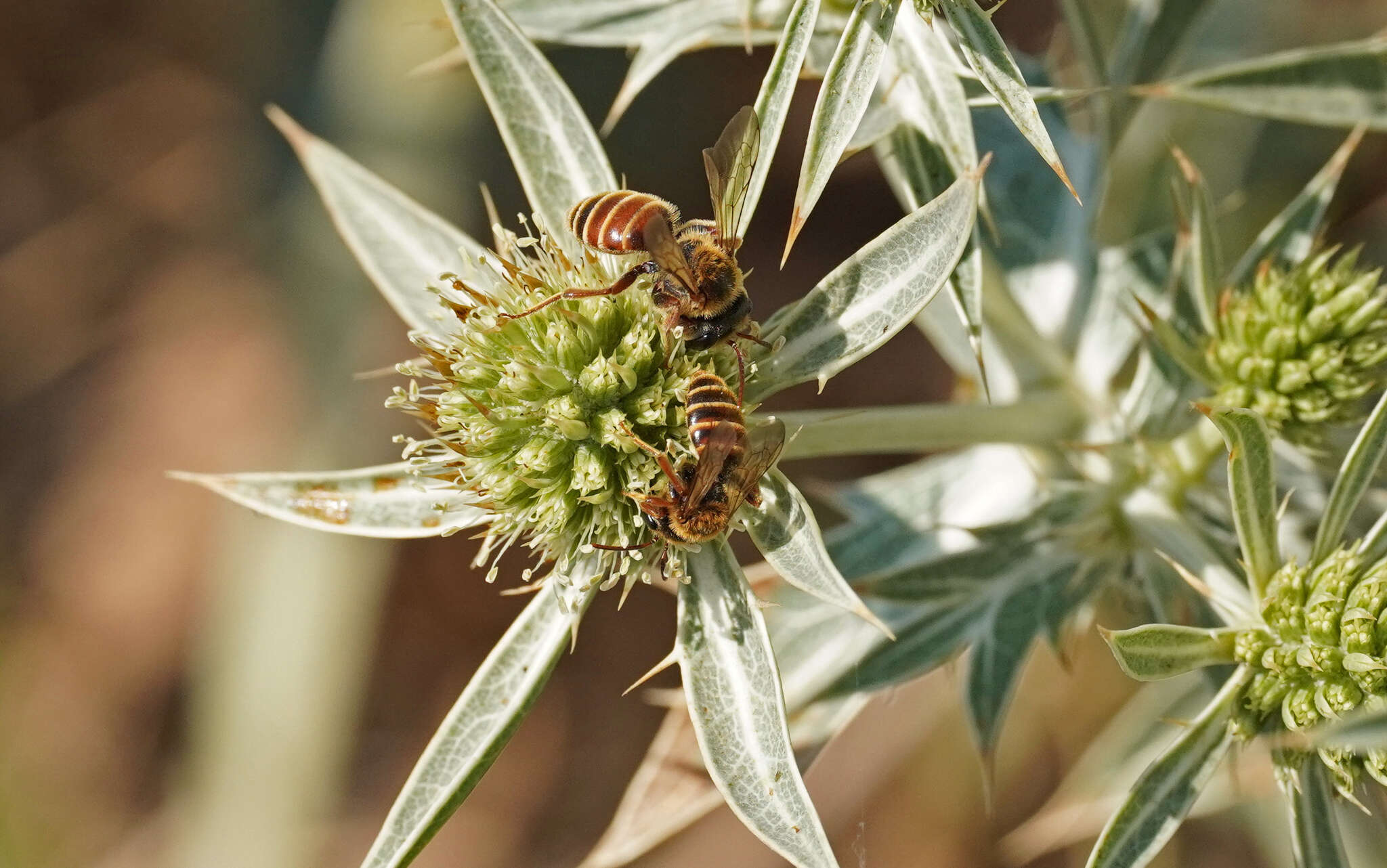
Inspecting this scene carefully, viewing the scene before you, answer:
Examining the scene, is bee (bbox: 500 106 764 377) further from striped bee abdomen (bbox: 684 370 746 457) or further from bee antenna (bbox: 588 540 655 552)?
bee antenna (bbox: 588 540 655 552)

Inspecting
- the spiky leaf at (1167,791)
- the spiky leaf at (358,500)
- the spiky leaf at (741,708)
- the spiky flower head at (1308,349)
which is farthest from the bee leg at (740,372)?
the spiky flower head at (1308,349)

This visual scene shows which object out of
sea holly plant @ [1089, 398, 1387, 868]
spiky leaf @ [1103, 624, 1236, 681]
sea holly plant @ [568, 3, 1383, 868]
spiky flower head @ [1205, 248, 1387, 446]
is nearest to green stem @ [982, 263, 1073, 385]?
sea holly plant @ [568, 3, 1383, 868]

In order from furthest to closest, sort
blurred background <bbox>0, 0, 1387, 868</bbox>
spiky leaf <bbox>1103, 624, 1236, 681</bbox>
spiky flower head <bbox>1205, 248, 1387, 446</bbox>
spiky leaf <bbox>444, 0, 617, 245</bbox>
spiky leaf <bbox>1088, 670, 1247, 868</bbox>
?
blurred background <bbox>0, 0, 1387, 868</bbox>
spiky flower head <bbox>1205, 248, 1387, 446</bbox>
spiky leaf <bbox>444, 0, 617, 245</bbox>
spiky leaf <bbox>1088, 670, 1247, 868</bbox>
spiky leaf <bbox>1103, 624, 1236, 681</bbox>


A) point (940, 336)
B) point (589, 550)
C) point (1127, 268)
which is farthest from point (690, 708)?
point (1127, 268)

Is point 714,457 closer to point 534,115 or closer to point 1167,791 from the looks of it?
point 534,115

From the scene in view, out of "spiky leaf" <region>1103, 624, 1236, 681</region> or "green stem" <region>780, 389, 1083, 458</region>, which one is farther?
"green stem" <region>780, 389, 1083, 458</region>

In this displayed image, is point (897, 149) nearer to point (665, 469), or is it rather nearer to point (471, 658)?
point (665, 469)

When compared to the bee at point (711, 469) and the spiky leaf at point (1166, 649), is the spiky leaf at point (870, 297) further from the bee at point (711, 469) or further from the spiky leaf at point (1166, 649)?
the spiky leaf at point (1166, 649)
